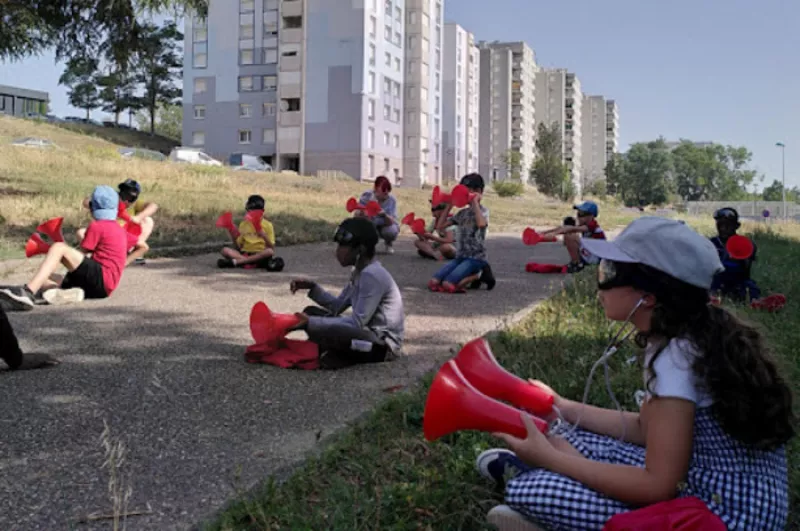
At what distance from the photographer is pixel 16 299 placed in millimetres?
6332

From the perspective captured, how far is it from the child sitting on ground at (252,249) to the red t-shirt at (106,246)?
Result: 2150 millimetres

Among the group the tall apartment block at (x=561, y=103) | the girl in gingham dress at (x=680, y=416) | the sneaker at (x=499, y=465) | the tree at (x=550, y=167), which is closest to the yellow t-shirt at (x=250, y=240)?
the sneaker at (x=499, y=465)

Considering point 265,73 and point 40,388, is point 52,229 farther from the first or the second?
point 265,73

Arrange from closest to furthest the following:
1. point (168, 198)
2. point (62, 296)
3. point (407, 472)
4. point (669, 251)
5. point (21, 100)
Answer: point (669, 251)
point (407, 472)
point (62, 296)
point (168, 198)
point (21, 100)

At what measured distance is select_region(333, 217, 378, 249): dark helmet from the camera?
4.68 metres

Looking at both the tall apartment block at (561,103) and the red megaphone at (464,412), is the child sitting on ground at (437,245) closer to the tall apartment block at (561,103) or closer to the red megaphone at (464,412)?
the red megaphone at (464,412)

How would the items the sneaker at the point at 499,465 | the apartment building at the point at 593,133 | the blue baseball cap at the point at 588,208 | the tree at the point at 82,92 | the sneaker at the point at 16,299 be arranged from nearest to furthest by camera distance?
1. the sneaker at the point at 499,465
2. the sneaker at the point at 16,299
3. the blue baseball cap at the point at 588,208
4. the tree at the point at 82,92
5. the apartment building at the point at 593,133

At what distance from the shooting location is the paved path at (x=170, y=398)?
9.11 feet

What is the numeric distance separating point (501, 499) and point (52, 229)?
5.46 metres

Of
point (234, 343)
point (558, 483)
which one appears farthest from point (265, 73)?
point (558, 483)

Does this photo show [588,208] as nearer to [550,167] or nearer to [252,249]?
[252,249]

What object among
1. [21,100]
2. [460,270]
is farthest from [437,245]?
[21,100]

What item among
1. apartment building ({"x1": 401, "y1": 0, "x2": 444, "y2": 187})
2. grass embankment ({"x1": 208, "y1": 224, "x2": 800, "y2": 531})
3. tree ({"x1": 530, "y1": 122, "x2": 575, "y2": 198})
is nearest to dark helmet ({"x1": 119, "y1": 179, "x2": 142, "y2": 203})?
grass embankment ({"x1": 208, "y1": 224, "x2": 800, "y2": 531})

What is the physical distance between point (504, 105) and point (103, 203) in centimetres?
9394
